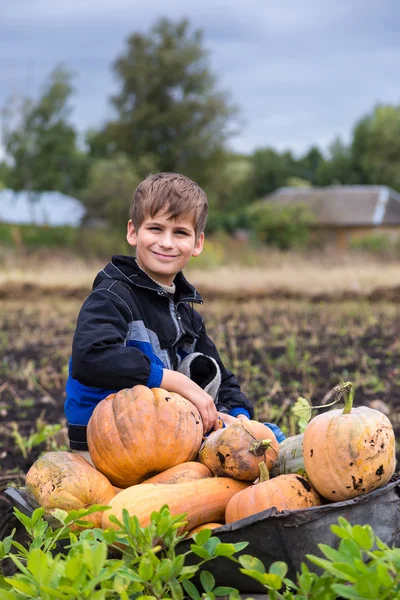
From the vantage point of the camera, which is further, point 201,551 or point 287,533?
point 287,533

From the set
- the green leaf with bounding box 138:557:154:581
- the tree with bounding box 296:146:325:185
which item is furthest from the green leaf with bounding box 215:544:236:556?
the tree with bounding box 296:146:325:185

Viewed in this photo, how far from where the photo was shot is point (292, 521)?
1.99m

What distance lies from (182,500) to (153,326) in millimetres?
1037

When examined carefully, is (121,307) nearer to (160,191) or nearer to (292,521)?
(160,191)

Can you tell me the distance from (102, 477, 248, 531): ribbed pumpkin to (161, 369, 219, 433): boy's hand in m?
0.39

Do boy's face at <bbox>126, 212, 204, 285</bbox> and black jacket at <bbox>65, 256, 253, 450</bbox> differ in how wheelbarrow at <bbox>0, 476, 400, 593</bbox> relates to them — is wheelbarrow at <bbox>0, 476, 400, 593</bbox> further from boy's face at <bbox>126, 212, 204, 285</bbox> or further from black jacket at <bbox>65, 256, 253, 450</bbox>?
boy's face at <bbox>126, 212, 204, 285</bbox>

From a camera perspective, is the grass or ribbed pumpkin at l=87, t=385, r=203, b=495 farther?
the grass

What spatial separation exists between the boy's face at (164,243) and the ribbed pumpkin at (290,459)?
993mm

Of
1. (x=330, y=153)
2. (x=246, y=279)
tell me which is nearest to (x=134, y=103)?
(x=246, y=279)

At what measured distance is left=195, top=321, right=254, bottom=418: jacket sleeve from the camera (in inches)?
127

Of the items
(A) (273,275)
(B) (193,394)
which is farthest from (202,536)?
(A) (273,275)

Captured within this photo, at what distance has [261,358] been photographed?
7.12 metres

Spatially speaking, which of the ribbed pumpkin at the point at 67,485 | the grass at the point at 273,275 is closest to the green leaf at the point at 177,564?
the ribbed pumpkin at the point at 67,485

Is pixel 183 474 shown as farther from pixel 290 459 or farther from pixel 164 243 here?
pixel 164 243
